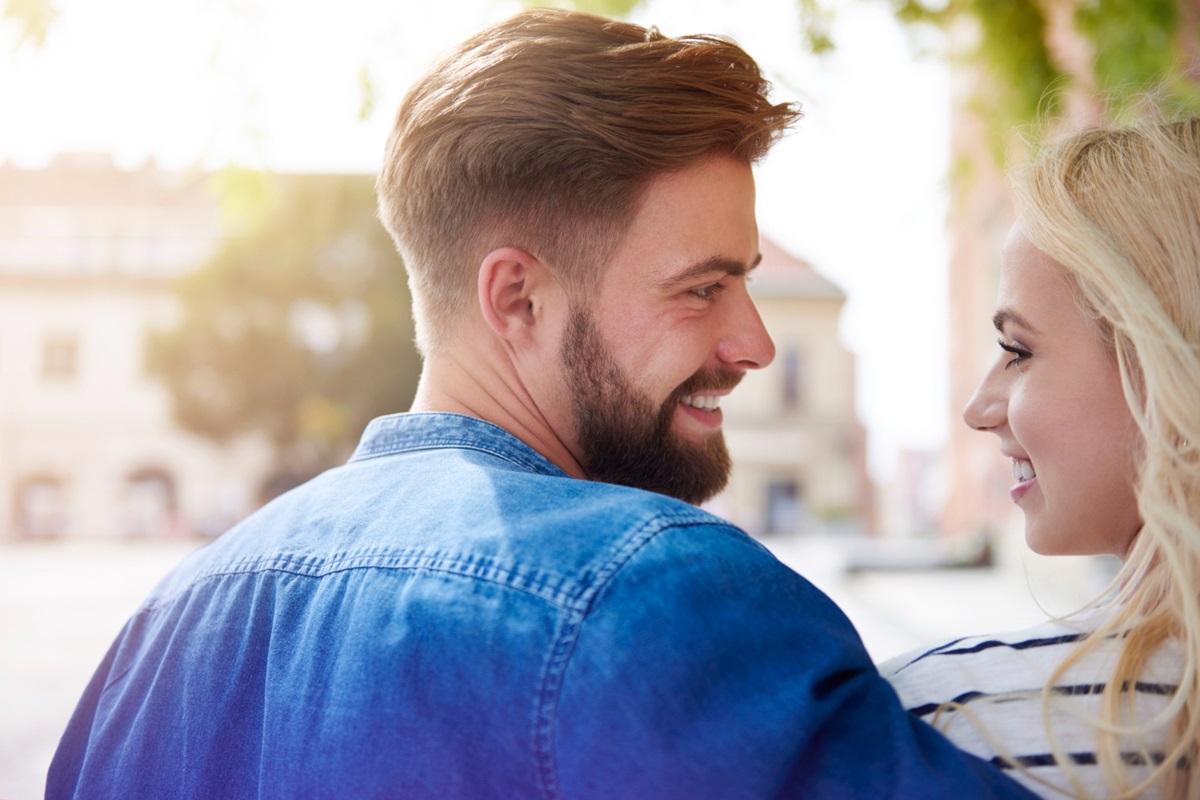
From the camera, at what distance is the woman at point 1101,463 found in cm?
108

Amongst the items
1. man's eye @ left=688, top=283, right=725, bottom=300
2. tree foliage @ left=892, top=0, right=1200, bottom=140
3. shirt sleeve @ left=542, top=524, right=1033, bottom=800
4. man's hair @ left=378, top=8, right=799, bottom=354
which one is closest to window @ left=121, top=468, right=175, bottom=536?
tree foliage @ left=892, top=0, right=1200, bottom=140

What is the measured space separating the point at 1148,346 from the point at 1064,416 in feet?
0.56

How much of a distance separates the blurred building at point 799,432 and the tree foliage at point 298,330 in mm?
13081

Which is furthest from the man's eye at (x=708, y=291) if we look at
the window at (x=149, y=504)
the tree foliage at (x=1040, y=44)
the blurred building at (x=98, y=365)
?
the window at (x=149, y=504)

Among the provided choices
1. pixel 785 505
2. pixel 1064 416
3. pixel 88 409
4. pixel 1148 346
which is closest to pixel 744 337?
pixel 1064 416

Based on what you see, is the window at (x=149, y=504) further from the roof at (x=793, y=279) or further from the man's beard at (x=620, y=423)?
the man's beard at (x=620, y=423)

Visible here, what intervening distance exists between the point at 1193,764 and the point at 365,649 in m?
0.87

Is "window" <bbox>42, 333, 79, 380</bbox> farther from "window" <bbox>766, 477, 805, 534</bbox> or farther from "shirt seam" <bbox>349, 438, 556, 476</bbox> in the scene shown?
"shirt seam" <bbox>349, 438, 556, 476</bbox>

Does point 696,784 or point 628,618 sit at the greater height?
point 628,618

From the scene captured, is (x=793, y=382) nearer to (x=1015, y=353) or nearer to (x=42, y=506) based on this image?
(x=42, y=506)

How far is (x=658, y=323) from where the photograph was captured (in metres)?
1.81

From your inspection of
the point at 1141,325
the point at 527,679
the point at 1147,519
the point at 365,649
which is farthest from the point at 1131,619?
the point at 365,649

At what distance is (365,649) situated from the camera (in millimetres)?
1142

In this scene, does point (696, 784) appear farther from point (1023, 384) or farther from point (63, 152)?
point (63, 152)
